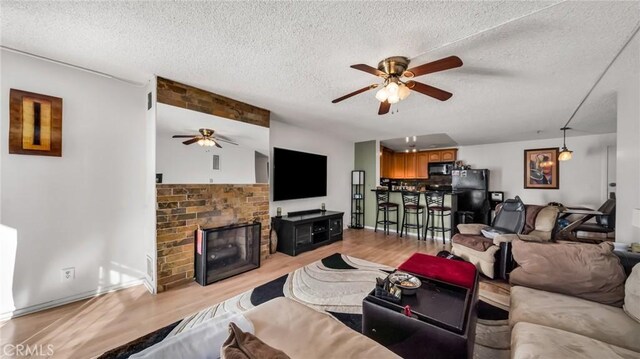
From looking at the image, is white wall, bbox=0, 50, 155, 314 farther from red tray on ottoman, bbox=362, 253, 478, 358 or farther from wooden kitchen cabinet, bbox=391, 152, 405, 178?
wooden kitchen cabinet, bbox=391, 152, 405, 178

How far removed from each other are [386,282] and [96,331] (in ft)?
7.83

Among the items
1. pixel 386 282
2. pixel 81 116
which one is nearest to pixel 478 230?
pixel 386 282

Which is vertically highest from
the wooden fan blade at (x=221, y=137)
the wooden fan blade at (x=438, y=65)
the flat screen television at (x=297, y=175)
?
the wooden fan blade at (x=438, y=65)

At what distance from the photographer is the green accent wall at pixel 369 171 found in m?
5.87

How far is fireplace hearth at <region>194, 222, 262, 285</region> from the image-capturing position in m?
2.74

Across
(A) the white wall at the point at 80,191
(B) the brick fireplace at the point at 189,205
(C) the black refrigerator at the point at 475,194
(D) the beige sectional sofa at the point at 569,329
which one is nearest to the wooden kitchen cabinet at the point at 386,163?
(C) the black refrigerator at the point at 475,194

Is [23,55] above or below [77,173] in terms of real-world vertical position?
above

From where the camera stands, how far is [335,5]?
4.66ft

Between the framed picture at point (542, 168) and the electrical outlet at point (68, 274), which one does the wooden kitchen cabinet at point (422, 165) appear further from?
the electrical outlet at point (68, 274)

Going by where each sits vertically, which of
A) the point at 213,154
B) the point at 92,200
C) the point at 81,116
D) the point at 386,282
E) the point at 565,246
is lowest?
the point at 386,282

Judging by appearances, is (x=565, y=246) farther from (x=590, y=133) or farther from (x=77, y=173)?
(x=590, y=133)

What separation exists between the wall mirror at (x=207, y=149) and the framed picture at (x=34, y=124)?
31.9 inches

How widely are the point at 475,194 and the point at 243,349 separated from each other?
614 cm

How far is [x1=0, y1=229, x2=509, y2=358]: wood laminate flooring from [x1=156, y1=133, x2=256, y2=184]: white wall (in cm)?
125
